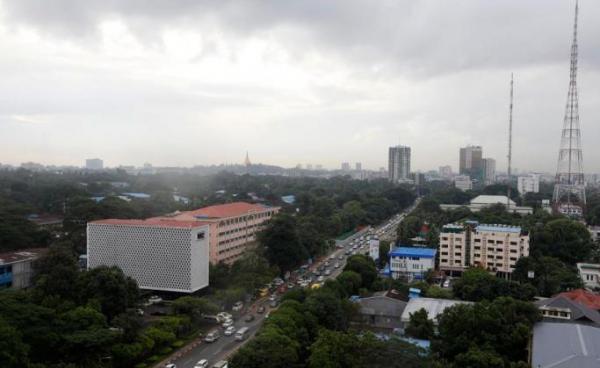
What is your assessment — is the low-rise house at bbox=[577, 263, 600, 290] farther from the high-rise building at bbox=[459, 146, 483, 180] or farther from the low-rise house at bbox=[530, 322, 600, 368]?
the high-rise building at bbox=[459, 146, 483, 180]

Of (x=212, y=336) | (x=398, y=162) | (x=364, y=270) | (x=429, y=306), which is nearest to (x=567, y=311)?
(x=429, y=306)

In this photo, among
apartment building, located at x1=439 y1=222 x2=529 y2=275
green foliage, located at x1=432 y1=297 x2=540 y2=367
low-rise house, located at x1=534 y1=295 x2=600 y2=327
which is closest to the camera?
green foliage, located at x1=432 y1=297 x2=540 y2=367

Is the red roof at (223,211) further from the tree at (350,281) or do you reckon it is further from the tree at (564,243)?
the tree at (564,243)

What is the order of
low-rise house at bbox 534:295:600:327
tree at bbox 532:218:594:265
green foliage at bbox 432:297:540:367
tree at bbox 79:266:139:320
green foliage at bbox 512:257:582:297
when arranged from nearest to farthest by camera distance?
green foliage at bbox 432:297:540:367 < tree at bbox 79:266:139:320 < low-rise house at bbox 534:295:600:327 < green foliage at bbox 512:257:582:297 < tree at bbox 532:218:594:265

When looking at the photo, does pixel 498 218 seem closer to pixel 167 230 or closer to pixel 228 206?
pixel 228 206

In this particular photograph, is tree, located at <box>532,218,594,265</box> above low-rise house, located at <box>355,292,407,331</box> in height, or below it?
above

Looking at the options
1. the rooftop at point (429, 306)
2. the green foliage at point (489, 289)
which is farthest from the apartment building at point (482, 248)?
the rooftop at point (429, 306)

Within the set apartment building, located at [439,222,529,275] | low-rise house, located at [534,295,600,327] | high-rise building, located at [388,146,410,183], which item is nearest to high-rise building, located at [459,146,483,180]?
high-rise building, located at [388,146,410,183]
